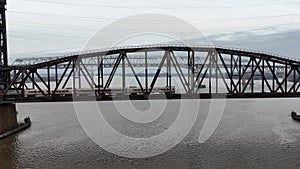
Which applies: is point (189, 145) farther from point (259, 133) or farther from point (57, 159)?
point (57, 159)

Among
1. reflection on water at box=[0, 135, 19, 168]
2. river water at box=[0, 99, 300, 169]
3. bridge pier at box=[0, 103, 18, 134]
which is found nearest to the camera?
river water at box=[0, 99, 300, 169]

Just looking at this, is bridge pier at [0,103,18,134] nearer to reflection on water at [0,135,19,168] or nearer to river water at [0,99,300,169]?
river water at [0,99,300,169]

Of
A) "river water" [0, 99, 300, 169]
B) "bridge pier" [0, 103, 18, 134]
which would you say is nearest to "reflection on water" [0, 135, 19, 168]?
"river water" [0, 99, 300, 169]

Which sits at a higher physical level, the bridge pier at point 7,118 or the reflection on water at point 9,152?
the bridge pier at point 7,118

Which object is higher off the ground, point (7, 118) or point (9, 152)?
point (7, 118)

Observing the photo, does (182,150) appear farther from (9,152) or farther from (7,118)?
(7,118)

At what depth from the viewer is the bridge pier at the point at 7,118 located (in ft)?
133

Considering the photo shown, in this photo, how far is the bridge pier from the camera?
40.7m

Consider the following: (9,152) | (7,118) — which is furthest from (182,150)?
(7,118)

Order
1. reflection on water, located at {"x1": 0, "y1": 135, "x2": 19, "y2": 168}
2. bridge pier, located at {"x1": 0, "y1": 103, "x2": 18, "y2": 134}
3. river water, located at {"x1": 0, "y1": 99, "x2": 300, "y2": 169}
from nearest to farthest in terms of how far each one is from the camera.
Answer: river water, located at {"x1": 0, "y1": 99, "x2": 300, "y2": 169}, reflection on water, located at {"x1": 0, "y1": 135, "x2": 19, "y2": 168}, bridge pier, located at {"x1": 0, "y1": 103, "x2": 18, "y2": 134}

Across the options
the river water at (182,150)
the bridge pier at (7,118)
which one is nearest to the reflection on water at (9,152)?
the river water at (182,150)

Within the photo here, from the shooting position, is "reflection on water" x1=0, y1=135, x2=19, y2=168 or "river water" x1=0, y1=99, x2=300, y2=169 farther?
"reflection on water" x1=0, y1=135, x2=19, y2=168

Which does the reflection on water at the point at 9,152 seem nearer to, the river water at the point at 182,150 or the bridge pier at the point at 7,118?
the river water at the point at 182,150

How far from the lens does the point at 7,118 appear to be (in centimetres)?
4209
